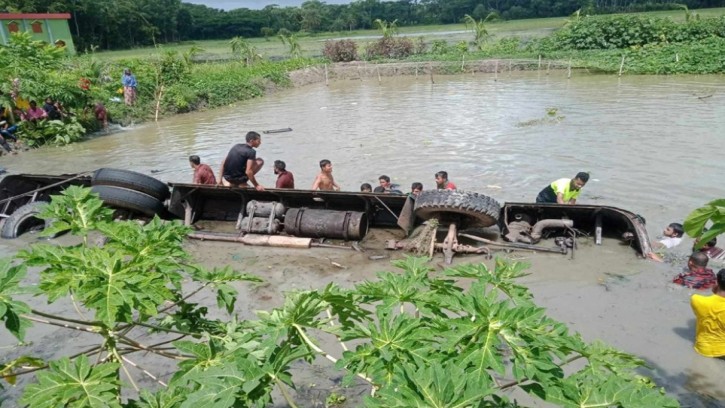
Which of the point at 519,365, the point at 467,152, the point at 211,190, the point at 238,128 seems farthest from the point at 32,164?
the point at 519,365

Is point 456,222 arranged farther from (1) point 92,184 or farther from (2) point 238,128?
(2) point 238,128

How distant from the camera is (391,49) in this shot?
41250 mm

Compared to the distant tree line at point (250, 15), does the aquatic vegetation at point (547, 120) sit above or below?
below

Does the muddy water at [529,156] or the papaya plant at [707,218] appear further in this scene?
the muddy water at [529,156]

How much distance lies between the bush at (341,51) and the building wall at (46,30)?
1775 cm

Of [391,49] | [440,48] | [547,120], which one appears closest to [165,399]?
[547,120]

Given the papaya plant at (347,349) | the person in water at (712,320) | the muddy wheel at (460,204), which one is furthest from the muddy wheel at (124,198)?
the person in water at (712,320)

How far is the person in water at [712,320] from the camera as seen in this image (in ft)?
16.3

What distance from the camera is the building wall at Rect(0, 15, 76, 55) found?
1181 inches

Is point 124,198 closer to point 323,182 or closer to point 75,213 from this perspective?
point 323,182

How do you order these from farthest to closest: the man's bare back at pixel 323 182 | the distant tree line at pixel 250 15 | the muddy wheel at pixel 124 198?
the distant tree line at pixel 250 15
the man's bare back at pixel 323 182
the muddy wheel at pixel 124 198

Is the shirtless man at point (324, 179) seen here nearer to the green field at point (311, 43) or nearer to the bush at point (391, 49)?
the green field at point (311, 43)

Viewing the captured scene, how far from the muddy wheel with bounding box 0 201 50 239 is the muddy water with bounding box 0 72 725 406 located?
1.20 ft

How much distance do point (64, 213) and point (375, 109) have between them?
66.5 feet
